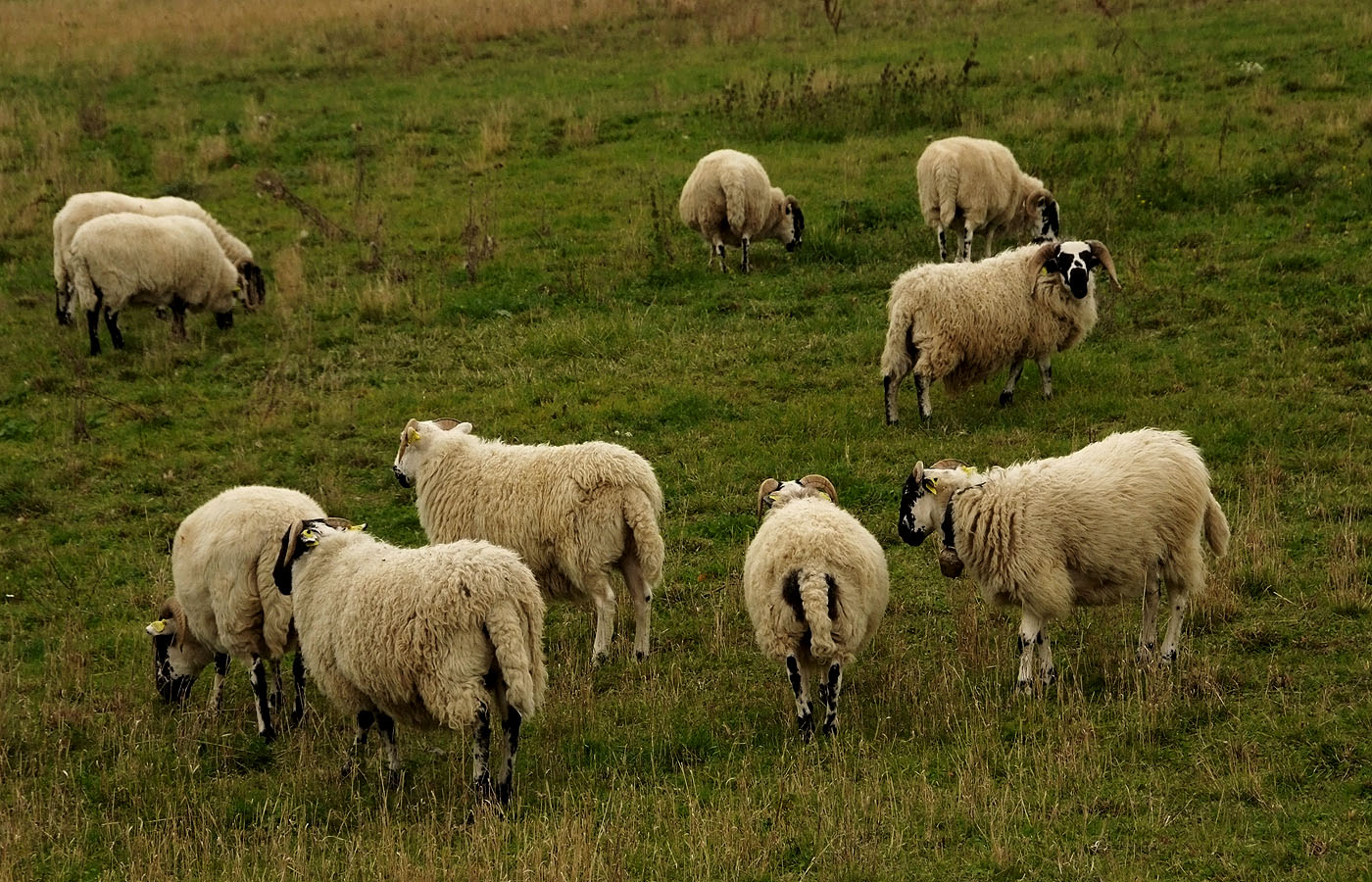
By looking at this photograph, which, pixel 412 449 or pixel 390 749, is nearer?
pixel 390 749

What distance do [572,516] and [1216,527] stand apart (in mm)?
4258

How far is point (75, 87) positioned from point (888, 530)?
2314cm

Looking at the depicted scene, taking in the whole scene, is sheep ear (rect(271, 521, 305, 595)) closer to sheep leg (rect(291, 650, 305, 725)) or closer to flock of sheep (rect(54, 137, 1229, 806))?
flock of sheep (rect(54, 137, 1229, 806))

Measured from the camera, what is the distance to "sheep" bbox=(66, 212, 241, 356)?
54.4 feet

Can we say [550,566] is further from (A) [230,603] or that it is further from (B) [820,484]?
(A) [230,603]

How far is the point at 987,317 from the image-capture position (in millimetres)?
13094

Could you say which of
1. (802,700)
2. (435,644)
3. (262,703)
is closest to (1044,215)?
(802,700)

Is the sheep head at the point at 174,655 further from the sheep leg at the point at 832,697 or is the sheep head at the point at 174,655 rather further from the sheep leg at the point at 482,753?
the sheep leg at the point at 832,697

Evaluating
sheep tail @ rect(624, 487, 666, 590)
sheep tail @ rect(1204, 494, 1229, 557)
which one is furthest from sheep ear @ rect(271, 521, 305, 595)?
sheep tail @ rect(1204, 494, 1229, 557)

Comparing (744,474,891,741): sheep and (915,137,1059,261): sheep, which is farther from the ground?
(915,137,1059,261): sheep

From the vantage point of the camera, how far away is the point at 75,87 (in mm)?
27469

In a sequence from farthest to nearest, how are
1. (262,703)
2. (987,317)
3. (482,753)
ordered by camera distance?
(987,317)
(262,703)
(482,753)

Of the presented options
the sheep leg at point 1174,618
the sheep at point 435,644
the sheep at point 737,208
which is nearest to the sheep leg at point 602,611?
the sheep at point 435,644

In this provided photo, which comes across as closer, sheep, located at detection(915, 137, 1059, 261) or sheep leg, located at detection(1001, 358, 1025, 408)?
sheep leg, located at detection(1001, 358, 1025, 408)
